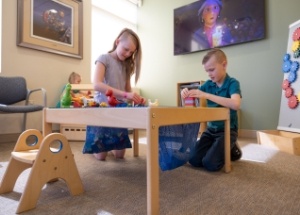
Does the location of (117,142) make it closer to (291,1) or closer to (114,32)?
(291,1)

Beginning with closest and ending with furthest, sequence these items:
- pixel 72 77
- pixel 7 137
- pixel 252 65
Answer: pixel 7 137 < pixel 252 65 < pixel 72 77

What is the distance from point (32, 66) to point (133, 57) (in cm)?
136

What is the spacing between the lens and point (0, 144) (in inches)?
71.9

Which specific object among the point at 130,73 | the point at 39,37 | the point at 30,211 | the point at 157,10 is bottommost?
the point at 30,211

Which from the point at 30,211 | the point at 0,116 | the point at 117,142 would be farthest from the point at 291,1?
the point at 0,116

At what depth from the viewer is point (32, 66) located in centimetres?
213

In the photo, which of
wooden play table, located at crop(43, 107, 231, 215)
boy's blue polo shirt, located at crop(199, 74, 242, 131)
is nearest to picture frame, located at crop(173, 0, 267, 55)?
boy's blue polo shirt, located at crop(199, 74, 242, 131)

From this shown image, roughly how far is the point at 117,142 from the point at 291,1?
79.8 inches

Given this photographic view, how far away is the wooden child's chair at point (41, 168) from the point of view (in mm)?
680

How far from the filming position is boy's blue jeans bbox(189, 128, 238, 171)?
42.5 inches

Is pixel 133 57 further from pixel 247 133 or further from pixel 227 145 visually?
pixel 247 133

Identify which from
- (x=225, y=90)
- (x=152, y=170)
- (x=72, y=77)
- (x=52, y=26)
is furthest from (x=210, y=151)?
(x=52, y=26)

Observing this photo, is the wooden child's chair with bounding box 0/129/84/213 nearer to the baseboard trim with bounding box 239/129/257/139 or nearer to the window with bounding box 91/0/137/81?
the baseboard trim with bounding box 239/129/257/139

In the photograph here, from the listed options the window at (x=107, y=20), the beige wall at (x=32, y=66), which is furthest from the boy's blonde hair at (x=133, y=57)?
the window at (x=107, y=20)
